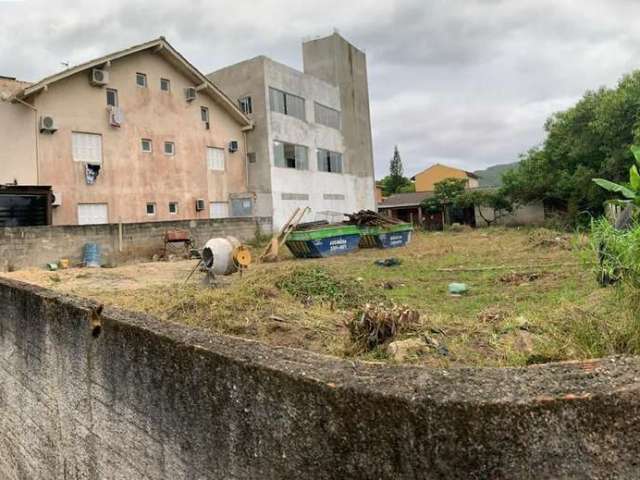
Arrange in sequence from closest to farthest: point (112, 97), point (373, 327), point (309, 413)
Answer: point (309, 413) → point (373, 327) → point (112, 97)

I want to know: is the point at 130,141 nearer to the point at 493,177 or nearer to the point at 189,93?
the point at 189,93

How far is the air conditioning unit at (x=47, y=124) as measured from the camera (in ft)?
59.9

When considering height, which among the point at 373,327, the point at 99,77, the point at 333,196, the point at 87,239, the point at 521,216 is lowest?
the point at 373,327

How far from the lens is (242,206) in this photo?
996 inches

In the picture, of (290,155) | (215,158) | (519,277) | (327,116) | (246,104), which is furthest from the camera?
(327,116)

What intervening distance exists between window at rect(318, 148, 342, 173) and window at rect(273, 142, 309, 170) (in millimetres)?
1580

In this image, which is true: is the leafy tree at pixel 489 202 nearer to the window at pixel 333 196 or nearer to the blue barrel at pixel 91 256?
the window at pixel 333 196

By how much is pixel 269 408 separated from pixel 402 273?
10374mm

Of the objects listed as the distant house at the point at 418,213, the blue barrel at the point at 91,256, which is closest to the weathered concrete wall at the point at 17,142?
the blue barrel at the point at 91,256

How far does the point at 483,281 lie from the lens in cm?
970

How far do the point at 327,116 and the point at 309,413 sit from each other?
30.9 m

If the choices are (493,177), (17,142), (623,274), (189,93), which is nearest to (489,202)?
(189,93)

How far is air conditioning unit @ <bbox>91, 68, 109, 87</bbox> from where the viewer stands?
1983cm

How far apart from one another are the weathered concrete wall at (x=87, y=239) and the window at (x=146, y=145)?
4.44 meters
